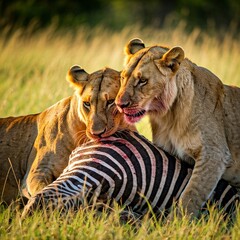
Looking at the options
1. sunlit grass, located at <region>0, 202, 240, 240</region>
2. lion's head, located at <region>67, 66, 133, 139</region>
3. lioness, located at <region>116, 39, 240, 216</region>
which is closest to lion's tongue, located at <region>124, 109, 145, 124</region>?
lioness, located at <region>116, 39, 240, 216</region>

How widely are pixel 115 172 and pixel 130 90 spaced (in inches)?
21.3

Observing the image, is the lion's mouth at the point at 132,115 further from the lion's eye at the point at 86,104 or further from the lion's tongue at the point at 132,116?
the lion's eye at the point at 86,104

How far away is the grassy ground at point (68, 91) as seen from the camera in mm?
3816

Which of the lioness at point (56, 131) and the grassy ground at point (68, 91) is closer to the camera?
the grassy ground at point (68, 91)

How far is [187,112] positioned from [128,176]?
2.14 ft

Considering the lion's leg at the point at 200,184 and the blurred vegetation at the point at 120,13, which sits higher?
the blurred vegetation at the point at 120,13

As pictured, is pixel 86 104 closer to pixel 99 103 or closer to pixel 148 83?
pixel 99 103

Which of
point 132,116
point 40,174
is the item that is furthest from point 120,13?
point 132,116

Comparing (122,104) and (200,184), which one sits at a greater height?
(122,104)

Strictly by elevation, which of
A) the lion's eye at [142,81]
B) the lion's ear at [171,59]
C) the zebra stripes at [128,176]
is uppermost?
the lion's ear at [171,59]

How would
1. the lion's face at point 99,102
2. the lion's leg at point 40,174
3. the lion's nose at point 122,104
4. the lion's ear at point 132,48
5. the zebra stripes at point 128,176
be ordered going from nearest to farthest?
the zebra stripes at point 128,176 → the lion's nose at point 122,104 → the lion's face at point 99,102 → the lion's leg at point 40,174 → the lion's ear at point 132,48

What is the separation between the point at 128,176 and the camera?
4492 millimetres

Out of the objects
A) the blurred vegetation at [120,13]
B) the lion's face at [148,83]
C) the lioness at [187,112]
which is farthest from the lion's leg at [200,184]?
the blurred vegetation at [120,13]

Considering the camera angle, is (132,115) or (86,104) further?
(86,104)
